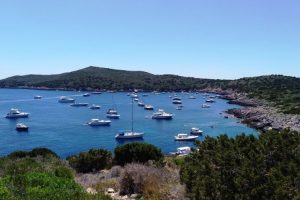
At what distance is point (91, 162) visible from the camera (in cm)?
2238

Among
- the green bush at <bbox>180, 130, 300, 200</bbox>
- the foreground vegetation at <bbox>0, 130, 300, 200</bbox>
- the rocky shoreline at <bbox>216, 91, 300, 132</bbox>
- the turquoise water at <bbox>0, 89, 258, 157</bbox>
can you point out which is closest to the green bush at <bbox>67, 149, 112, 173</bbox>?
the foreground vegetation at <bbox>0, 130, 300, 200</bbox>

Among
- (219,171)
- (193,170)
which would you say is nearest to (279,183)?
(219,171)

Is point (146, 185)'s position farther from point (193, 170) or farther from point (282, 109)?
point (282, 109)

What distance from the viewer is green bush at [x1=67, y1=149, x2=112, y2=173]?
22344mm

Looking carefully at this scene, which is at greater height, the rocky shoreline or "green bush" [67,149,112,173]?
"green bush" [67,149,112,173]

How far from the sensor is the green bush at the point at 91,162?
73.3 feet

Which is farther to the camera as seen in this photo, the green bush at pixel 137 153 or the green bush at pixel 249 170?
the green bush at pixel 137 153

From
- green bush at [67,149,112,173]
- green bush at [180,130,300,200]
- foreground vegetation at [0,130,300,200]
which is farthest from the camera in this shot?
green bush at [67,149,112,173]

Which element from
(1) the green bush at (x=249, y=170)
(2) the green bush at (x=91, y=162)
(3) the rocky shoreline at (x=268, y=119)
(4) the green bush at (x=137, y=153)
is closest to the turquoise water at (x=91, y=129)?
(3) the rocky shoreline at (x=268, y=119)

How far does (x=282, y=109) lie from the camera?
3964 inches

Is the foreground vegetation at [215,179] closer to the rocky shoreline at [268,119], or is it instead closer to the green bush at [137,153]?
the green bush at [137,153]

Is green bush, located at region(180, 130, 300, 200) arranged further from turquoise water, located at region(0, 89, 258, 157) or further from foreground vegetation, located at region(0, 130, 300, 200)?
turquoise water, located at region(0, 89, 258, 157)

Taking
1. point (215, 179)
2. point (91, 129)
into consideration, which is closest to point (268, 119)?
point (91, 129)

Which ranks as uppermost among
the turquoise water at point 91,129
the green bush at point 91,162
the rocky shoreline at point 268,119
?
the green bush at point 91,162
